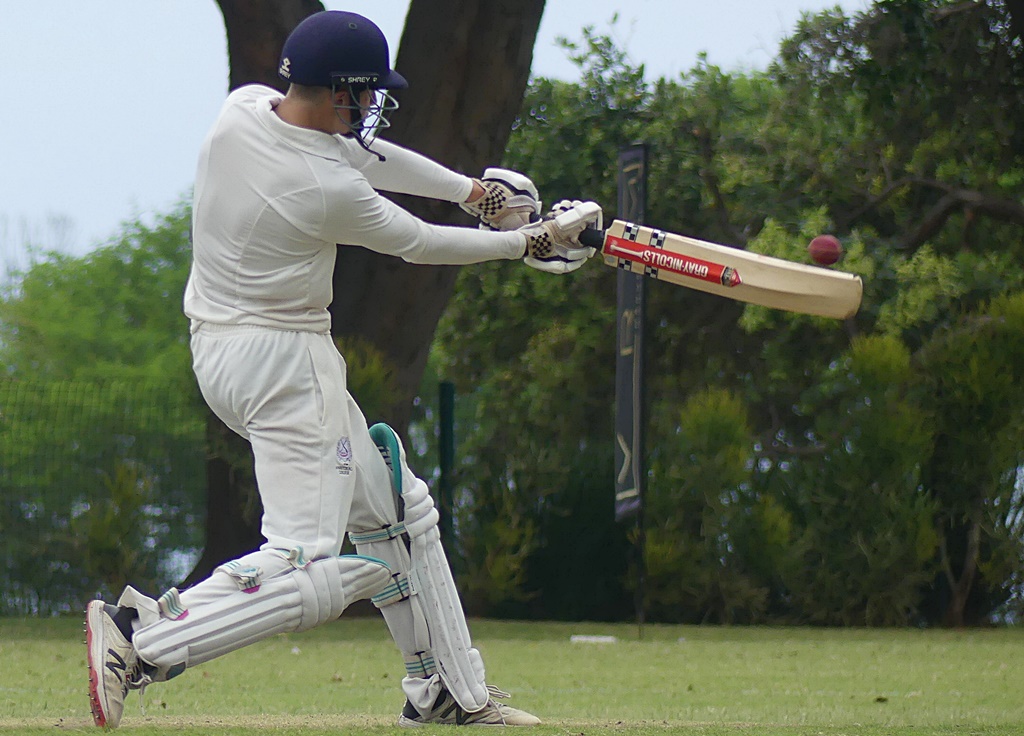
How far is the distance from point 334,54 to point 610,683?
4.15 metres

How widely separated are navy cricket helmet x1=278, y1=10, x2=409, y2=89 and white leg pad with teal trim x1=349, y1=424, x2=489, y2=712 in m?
1.08

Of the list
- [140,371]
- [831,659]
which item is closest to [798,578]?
[831,659]

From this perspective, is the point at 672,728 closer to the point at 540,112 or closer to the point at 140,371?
the point at 540,112

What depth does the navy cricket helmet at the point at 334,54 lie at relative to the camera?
423 cm

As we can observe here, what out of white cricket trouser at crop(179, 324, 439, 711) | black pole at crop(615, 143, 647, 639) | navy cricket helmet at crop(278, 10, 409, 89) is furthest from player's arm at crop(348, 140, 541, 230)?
black pole at crop(615, 143, 647, 639)

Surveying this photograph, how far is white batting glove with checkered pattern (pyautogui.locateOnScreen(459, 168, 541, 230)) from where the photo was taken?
201 inches

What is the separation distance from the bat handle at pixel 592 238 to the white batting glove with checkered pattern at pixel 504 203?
22cm

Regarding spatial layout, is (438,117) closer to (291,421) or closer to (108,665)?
(291,421)

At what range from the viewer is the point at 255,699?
646 centimetres

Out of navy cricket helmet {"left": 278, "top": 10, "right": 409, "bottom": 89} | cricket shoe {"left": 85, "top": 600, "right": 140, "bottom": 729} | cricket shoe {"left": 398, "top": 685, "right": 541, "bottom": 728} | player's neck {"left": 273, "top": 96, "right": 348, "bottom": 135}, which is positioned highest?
navy cricket helmet {"left": 278, "top": 10, "right": 409, "bottom": 89}

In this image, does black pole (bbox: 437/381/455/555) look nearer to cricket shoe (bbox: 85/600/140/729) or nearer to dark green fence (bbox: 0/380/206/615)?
dark green fence (bbox: 0/380/206/615)

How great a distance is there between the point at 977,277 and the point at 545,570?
567cm

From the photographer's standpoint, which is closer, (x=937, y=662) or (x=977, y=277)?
(x=937, y=662)

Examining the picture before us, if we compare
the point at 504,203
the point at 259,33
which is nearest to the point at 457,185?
the point at 504,203
